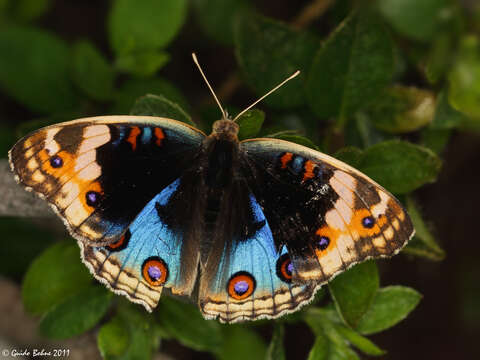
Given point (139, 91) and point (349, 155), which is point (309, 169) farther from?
point (139, 91)

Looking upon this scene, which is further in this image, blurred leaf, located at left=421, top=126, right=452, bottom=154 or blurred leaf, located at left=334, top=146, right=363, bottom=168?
blurred leaf, located at left=421, top=126, right=452, bottom=154

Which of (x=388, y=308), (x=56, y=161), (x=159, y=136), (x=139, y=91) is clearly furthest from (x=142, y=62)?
(x=388, y=308)

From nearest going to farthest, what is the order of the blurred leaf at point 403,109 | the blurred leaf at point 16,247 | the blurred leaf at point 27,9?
the blurred leaf at point 403,109 < the blurred leaf at point 16,247 < the blurred leaf at point 27,9

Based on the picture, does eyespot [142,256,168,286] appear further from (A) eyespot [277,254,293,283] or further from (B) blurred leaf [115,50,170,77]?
(B) blurred leaf [115,50,170,77]

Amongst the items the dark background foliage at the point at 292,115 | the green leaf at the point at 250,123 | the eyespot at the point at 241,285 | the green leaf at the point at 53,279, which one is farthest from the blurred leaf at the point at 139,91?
the eyespot at the point at 241,285

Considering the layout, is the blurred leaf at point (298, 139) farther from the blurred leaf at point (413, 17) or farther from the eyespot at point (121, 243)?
the blurred leaf at point (413, 17)

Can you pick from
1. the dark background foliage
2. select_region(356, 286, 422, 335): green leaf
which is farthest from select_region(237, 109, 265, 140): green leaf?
select_region(356, 286, 422, 335): green leaf

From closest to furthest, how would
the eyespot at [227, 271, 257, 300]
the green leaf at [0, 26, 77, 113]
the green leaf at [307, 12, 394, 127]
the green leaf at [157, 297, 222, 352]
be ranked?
the eyespot at [227, 271, 257, 300]
the green leaf at [307, 12, 394, 127]
the green leaf at [157, 297, 222, 352]
the green leaf at [0, 26, 77, 113]
